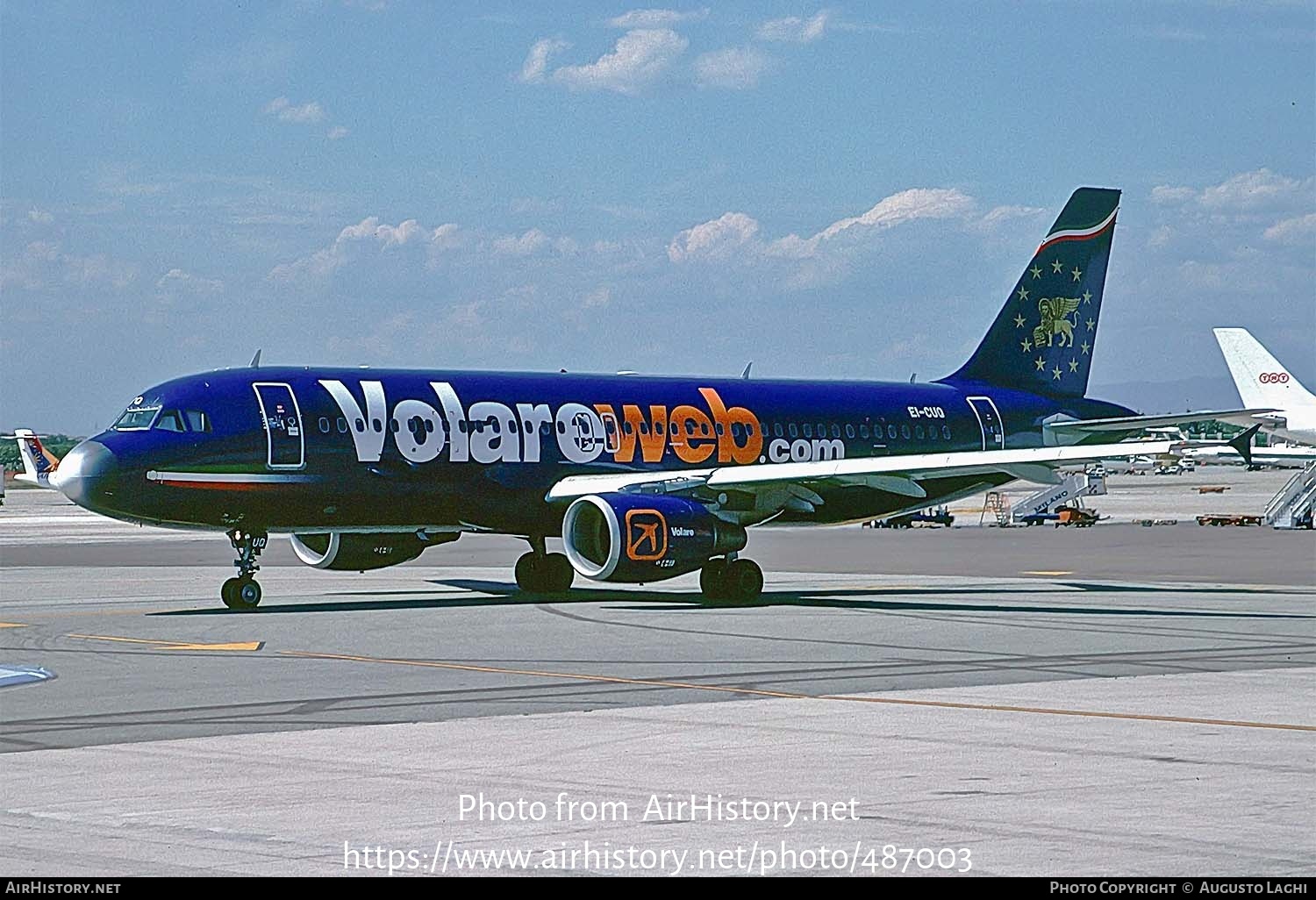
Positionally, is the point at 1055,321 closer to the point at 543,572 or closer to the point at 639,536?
the point at 543,572

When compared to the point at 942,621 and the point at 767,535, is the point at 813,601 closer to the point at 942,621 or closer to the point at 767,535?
the point at 942,621

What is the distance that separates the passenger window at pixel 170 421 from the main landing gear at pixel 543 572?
7.78m

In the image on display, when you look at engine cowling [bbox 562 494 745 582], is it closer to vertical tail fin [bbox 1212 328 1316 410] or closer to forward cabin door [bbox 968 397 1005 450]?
forward cabin door [bbox 968 397 1005 450]

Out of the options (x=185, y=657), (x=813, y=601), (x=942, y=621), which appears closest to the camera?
(x=185, y=657)

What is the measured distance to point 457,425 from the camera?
109ft

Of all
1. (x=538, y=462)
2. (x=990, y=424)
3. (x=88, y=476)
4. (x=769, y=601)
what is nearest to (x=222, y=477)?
(x=88, y=476)

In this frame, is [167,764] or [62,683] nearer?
[167,764]

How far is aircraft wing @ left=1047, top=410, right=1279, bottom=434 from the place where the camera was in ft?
107

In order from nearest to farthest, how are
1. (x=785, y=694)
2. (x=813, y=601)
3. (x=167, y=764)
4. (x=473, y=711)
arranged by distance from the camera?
1. (x=167, y=764)
2. (x=473, y=711)
3. (x=785, y=694)
4. (x=813, y=601)

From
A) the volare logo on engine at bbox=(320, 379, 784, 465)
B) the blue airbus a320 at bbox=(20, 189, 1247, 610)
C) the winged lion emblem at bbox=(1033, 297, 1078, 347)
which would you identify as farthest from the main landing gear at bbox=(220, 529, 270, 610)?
the winged lion emblem at bbox=(1033, 297, 1078, 347)

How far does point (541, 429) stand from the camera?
1348 inches

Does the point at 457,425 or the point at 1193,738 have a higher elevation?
the point at 457,425

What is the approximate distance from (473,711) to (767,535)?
4912 centimetres

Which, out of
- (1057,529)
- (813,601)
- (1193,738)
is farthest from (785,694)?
(1057,529)
